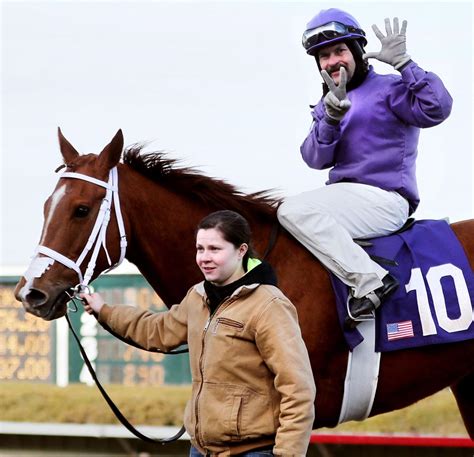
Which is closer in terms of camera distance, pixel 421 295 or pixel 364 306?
pixel 364 306

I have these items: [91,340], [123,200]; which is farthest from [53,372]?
[123,200]

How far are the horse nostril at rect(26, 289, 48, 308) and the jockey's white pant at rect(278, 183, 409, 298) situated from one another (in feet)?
3.26

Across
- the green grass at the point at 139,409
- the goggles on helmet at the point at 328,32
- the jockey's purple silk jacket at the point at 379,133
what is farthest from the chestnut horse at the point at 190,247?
the green grass at the point at 139,409

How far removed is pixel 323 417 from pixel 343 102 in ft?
4.00

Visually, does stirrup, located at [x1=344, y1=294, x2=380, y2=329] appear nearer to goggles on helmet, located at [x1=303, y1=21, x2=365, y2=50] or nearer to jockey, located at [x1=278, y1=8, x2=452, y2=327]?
jockey, located at [x1=278, y1=8, x2=452, y2=327]

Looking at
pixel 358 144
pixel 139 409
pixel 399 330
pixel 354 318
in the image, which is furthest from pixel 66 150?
pixel 139 409

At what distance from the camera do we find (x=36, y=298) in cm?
370

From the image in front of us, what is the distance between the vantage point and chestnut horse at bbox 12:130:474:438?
12.7ft

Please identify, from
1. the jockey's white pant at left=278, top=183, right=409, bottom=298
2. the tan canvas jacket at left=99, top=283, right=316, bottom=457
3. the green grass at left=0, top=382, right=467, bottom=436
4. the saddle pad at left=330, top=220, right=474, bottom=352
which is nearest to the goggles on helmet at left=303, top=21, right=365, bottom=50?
the jockey's white pant at left=278, top=183, right=409, bottom=298

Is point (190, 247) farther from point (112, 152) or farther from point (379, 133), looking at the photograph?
point (379, 133)

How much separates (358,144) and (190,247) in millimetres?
809

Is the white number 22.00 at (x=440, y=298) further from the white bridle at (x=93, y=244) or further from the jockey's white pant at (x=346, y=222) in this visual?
the white bridle at (x=93, y=244)

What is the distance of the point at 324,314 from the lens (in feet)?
13.0

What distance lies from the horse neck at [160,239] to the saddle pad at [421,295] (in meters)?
0.59
